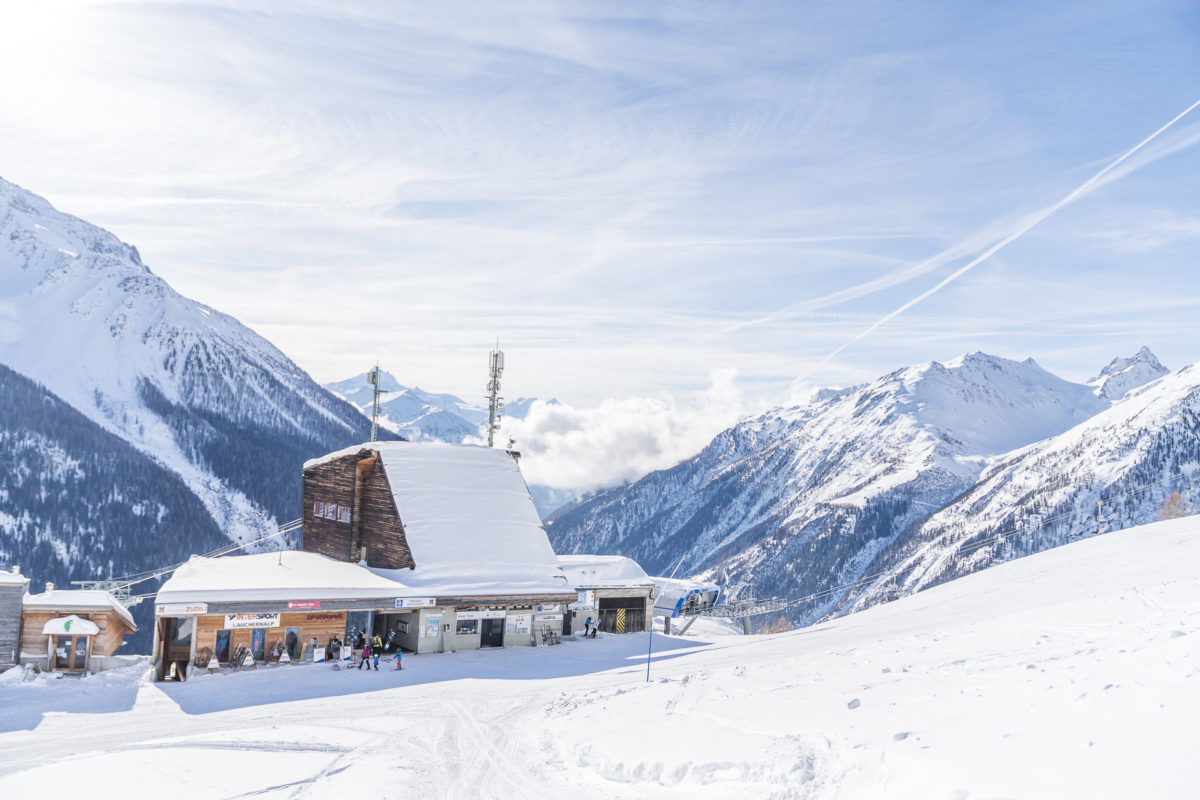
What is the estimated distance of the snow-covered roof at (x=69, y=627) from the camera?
96.5 ft

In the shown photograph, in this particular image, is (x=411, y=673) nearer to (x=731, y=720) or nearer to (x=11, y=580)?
(x=11, y=580)

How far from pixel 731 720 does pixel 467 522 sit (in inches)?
1031

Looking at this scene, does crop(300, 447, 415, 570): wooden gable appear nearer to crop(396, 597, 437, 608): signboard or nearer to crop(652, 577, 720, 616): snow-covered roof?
crop(396, 597, 437, 608): signboard

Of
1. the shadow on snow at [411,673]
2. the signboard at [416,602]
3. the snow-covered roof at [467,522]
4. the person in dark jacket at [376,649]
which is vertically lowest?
the shadow on snow at [411,673]

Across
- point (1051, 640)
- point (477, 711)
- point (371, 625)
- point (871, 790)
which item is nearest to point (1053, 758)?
point (871, 790)

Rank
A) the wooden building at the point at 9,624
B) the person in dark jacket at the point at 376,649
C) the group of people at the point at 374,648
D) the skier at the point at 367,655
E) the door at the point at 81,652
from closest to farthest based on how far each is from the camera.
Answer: the wooden building at the point at 9,624, the door at the point at 81,652, the skier at the point at 367,655, the group of people at the point at 374,648, the person in dark jacket at the point at 376,649

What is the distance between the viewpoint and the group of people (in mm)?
32000

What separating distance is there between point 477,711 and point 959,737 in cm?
1506

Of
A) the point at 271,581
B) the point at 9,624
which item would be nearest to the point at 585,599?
the point at 271,581

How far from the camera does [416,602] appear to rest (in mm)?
36406

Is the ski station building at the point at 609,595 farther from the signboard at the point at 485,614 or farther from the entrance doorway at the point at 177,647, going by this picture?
the entrance doorway at the point at 177,647

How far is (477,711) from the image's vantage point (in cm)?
2438

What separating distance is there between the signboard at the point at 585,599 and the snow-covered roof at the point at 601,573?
285mm

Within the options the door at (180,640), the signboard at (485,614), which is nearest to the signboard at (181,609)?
the door at (180,640)
